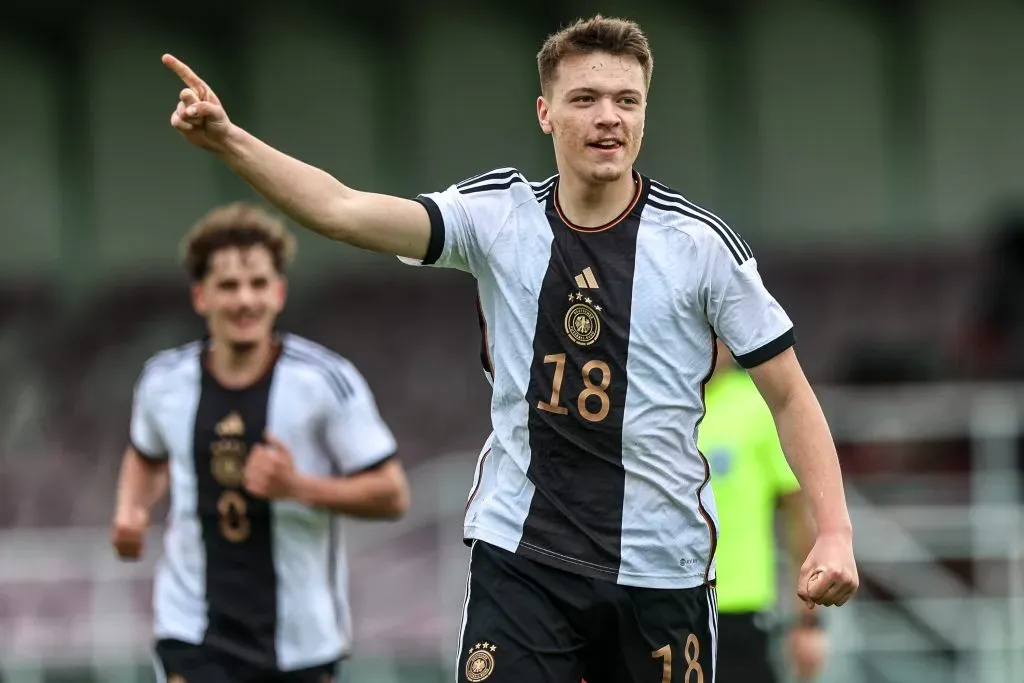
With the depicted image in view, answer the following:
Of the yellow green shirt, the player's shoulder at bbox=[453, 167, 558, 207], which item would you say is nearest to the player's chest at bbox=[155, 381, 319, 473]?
the yellow green shirt

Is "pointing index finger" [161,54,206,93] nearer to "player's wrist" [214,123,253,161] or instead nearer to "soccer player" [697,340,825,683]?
"player's wrist" [214,123,253,161]

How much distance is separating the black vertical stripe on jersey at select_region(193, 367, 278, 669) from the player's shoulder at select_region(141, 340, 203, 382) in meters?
0.27

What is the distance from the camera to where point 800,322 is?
15.0 m

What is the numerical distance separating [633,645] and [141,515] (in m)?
2.34

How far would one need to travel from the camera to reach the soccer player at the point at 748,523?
21.1 ft

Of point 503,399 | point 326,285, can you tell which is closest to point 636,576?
point 503,399

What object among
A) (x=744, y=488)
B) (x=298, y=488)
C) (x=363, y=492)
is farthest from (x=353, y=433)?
(x=744, y=488)

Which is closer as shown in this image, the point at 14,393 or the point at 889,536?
the point at 889,536

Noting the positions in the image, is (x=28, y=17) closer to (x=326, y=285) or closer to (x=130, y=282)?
(x=130, y=282)

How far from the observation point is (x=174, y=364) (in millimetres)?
6203

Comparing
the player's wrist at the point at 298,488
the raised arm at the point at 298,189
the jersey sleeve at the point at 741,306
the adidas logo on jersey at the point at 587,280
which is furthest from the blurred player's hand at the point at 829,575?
the player's wrist at the point at 298,488

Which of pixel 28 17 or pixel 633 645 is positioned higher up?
pixel 28 17

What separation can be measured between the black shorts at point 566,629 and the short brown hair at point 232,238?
210 centimetres

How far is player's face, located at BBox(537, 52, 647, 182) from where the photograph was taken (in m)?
4.29
